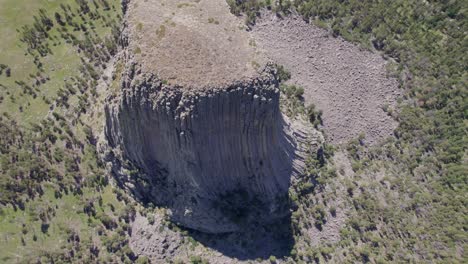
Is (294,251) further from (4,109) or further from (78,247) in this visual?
(4,109)

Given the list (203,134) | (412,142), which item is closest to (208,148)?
(203,134)

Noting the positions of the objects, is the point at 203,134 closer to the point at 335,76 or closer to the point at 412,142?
the point at 335,76

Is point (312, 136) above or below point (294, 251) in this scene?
above

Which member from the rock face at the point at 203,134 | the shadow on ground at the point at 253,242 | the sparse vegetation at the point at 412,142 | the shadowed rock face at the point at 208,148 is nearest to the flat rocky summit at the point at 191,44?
the rock face at the point at 203,134

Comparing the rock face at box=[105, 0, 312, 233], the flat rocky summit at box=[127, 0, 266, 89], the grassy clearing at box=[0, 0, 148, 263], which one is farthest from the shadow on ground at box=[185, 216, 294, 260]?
the flat rocky summit at box=[127, 0, 266, 89]

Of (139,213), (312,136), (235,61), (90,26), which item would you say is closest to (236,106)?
(235,61)

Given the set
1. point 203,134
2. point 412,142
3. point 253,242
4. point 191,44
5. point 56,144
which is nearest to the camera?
point 191,44

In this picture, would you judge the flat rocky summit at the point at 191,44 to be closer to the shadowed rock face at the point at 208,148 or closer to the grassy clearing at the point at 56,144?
the shadowed rock face at the point at 208,148
